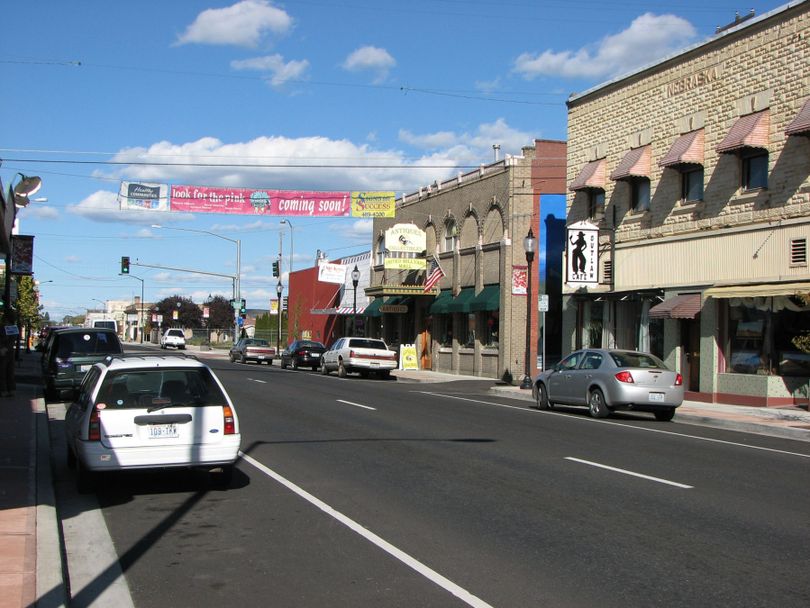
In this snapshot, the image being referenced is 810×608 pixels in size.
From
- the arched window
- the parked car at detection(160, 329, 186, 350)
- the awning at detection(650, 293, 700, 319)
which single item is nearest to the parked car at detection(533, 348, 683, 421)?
the awning at detection(650, 293, 700, 319)

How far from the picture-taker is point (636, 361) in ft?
63.2

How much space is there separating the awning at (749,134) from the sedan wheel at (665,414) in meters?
7.13

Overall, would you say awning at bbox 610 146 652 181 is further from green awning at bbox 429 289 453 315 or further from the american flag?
the american flag

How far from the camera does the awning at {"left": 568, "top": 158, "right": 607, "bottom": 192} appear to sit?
28.3m

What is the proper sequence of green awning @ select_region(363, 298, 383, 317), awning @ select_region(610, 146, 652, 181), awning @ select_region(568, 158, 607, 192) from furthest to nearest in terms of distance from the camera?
green awning @ select_region(363, 298, 383, 317) → awning @ select_region(568, 158, 607, 192) → awning @ select_region(610, 146, 652, 181)

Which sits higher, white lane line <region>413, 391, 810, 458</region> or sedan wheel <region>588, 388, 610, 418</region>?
sedan wheel <region>588, 388, 610, 418</region>

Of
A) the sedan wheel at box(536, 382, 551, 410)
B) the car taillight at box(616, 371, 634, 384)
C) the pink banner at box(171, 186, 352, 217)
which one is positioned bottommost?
the sedan wheel at box(536, 382, 551, 410)

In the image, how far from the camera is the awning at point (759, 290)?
20.4m

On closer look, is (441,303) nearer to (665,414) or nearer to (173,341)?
(665,414)

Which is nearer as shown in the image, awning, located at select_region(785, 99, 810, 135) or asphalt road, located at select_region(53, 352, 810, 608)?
asphalt road, located at select_region(53, 352, 810, 608)

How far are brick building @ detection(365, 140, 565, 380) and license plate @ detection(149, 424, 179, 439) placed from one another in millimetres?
23958

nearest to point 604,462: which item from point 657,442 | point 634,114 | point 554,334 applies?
point 657,442

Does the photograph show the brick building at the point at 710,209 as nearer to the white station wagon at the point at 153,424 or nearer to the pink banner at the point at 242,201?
the pink banner at the point at 242,201

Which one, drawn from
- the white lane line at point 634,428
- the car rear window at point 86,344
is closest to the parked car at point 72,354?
the car rear window at point 86,344
